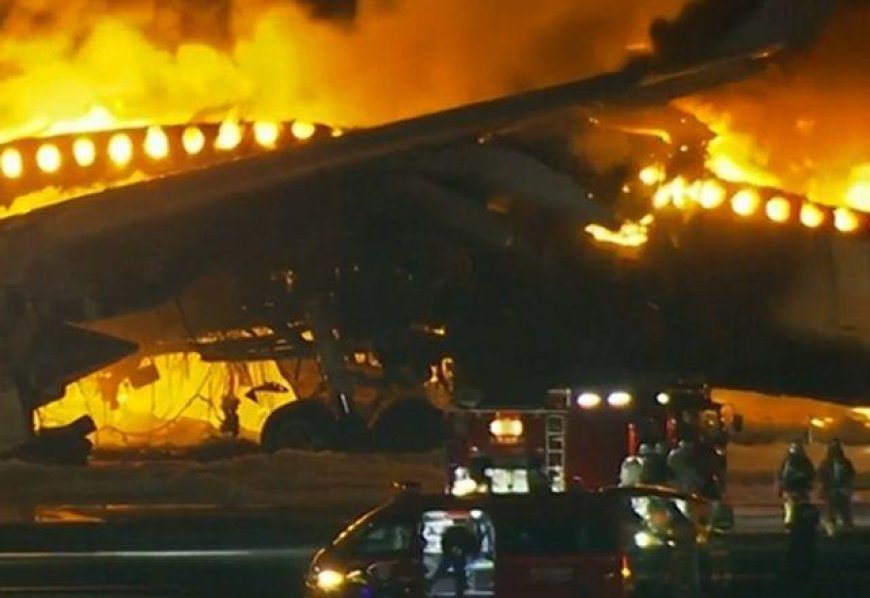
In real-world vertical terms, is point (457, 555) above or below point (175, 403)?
below

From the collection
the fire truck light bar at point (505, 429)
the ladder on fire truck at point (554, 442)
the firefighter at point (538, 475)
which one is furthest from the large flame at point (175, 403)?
the firefighter at point (538, 475)

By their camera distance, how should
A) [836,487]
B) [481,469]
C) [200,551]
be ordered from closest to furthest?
[200,551] < [481,469] < [836,487]

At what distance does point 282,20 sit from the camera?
3969cm

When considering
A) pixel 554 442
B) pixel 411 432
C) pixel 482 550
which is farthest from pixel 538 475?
pixel 411 432

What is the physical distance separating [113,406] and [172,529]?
9706 millimetres

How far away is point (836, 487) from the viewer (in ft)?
96.2

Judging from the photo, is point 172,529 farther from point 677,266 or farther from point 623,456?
point 677,266

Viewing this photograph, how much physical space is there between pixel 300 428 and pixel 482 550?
14.0 m

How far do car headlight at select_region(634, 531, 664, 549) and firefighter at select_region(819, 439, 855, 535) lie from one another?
6822 mm

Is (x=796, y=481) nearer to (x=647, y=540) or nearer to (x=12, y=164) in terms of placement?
(x=647, y=540)

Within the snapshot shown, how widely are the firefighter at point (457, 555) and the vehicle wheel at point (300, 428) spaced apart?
532 inches

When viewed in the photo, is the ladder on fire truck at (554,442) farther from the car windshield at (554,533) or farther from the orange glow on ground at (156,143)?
the car windshield at (554,533)

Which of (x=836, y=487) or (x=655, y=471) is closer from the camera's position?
(x=655, y=471)

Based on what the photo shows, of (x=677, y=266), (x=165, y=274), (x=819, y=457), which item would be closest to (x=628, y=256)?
(x=677, y=266)
